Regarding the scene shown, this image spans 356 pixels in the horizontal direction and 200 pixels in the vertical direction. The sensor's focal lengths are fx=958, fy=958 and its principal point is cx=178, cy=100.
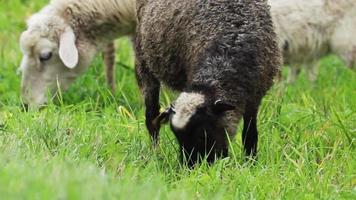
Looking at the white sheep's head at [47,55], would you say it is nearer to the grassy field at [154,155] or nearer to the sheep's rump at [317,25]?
the grassy field at [154,155]

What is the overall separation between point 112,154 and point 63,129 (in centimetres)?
44

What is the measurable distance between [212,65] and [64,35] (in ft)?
8.00

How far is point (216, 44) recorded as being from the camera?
6.14 m

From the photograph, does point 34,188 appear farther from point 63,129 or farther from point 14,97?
point 14,97

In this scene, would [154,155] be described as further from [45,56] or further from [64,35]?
[45,56]

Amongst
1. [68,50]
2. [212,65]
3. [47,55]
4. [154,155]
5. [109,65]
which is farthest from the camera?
[109,65]

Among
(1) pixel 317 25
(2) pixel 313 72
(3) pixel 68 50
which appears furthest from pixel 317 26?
(3) pixel 68 50

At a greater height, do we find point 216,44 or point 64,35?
point 216,44

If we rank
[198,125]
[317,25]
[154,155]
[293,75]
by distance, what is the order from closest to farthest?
[198,125] < [154,155] < [317,25] < [293,75]

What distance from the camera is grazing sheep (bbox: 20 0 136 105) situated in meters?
8.26

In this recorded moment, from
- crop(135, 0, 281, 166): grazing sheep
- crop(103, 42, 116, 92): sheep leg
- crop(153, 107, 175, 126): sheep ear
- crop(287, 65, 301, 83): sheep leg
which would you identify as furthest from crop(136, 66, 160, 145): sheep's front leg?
crop(287, 65, 301, 83): sheep leg

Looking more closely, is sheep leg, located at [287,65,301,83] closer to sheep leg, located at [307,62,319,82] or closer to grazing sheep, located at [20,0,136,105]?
sheep leg, located at [307,62,319,82]

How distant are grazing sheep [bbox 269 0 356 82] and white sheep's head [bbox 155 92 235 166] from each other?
2300 mm

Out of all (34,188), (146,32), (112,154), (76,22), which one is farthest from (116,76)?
(34,188)
